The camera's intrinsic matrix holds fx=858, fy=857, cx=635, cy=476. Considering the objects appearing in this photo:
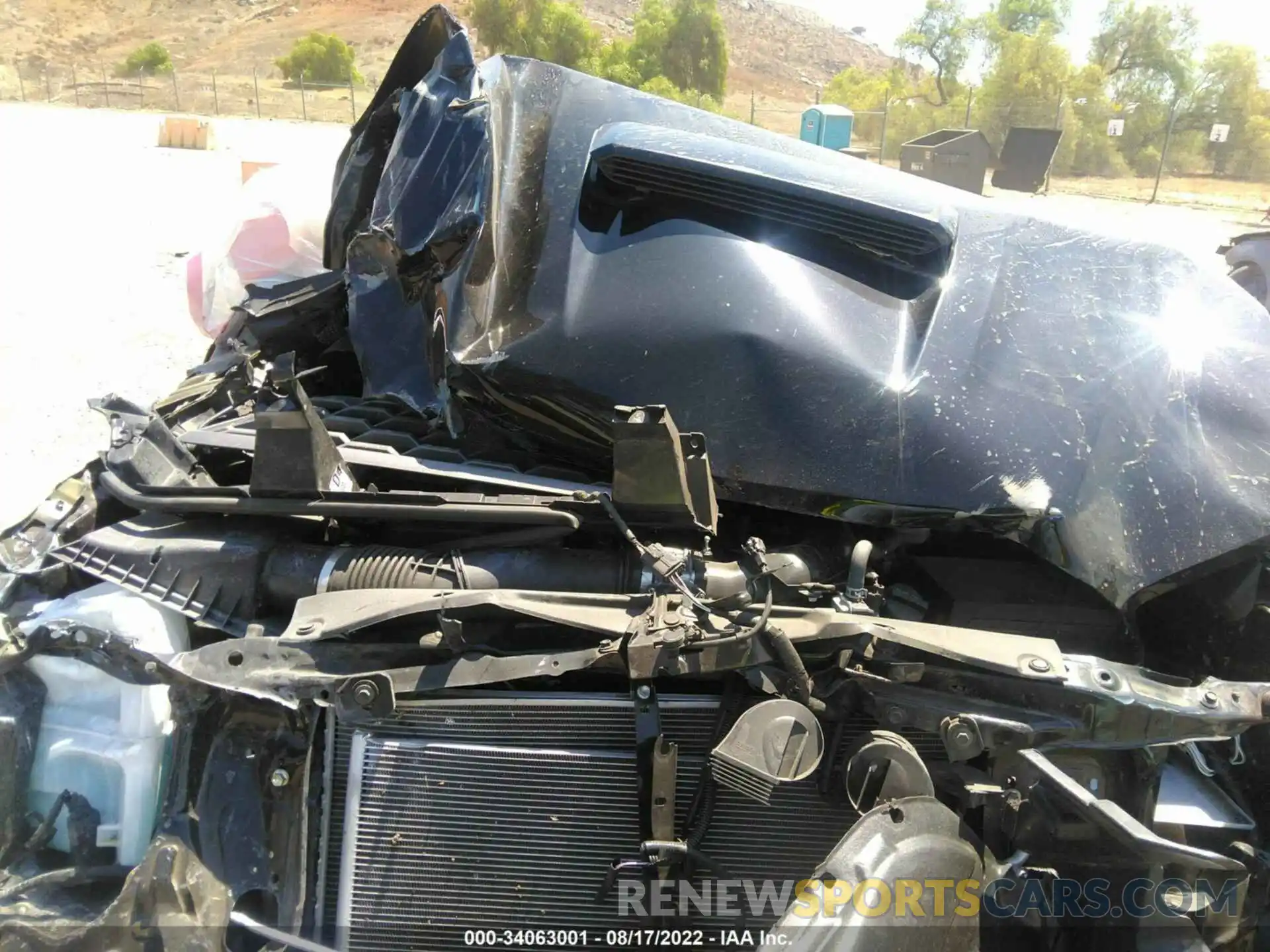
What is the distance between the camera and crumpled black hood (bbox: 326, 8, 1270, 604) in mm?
1914

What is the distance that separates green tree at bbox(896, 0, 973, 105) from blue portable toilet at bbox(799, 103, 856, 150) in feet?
61.3

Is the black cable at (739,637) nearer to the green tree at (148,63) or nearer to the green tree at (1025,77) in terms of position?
the green tree at (1025,77)

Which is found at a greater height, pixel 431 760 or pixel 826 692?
pixel 826 692

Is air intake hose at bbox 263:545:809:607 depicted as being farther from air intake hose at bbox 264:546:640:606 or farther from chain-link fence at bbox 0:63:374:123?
chain-link fence at bbox 0:63:374:123

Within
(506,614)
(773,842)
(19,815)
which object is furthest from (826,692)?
(19,815)

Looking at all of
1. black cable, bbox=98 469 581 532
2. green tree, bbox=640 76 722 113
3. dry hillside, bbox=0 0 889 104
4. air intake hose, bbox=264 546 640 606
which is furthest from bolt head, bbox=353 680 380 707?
dry hillside, bbox=0 0 889 104

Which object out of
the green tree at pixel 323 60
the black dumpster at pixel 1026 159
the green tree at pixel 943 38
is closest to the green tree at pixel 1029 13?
the green tree at pixel 943 38

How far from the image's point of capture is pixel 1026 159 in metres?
19.3

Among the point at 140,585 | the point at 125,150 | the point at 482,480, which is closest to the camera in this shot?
the point at 140,585

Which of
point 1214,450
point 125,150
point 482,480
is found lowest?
point 482,480

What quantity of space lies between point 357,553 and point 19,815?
0.86 metres

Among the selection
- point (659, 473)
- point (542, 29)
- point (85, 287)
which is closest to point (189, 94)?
point (542, 29)

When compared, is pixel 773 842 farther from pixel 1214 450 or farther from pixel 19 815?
pixel 19 815

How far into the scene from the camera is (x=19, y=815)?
70.9 inches
